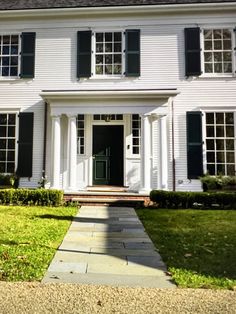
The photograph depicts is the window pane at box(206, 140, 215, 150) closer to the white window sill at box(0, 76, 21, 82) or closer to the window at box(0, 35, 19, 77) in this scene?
the white window sill at box(0, 76, 21, 82)

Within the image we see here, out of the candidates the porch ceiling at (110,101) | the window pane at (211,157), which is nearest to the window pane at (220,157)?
the window pane at (211,157)

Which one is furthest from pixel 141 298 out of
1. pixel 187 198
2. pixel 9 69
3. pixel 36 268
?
pixel 9 69

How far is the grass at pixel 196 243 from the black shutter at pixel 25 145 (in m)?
4.94

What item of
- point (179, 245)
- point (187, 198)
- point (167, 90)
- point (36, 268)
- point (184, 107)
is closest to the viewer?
point (36, 268)

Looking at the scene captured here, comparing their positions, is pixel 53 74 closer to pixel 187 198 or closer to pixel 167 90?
pixel 167 90

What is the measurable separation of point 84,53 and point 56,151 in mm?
3760

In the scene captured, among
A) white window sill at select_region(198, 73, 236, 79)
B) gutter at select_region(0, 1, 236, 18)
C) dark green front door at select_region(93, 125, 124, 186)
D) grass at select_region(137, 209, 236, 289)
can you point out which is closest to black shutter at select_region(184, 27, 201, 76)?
white window sill at select_region(198, 73, 236, 79)

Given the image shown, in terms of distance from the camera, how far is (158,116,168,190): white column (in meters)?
11.2

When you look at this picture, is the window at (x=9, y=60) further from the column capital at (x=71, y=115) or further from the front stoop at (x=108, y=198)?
the front stoop at (x=108, y=198)

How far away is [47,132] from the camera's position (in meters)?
→ 12.4

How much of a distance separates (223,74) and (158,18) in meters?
3.08

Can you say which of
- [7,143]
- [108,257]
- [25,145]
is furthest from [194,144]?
[108,257]

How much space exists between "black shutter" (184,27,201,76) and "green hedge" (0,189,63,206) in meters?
6.23

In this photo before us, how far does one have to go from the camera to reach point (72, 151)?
37.2 ft
